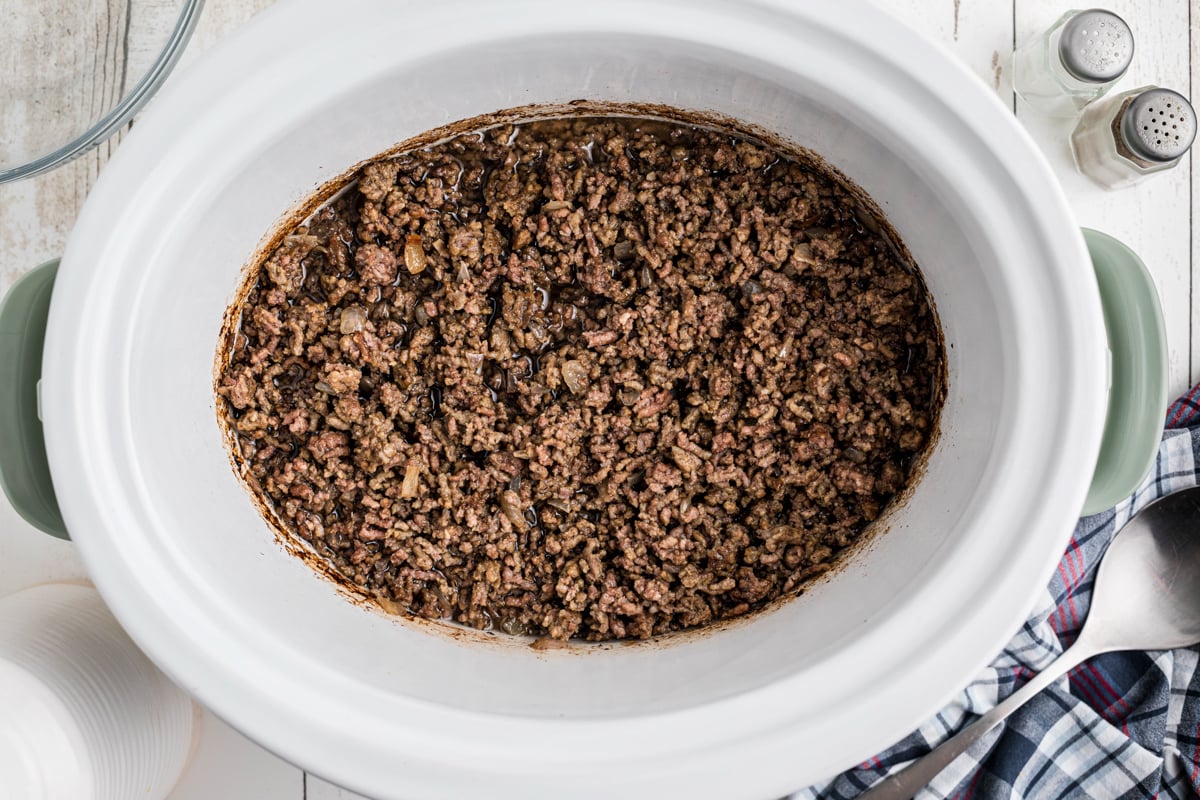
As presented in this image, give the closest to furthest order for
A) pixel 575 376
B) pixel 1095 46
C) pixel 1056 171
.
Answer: pixel 575 376 → pixel 1095 46 → pixel 1056 171

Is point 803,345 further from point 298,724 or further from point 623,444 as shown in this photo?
point 298,724

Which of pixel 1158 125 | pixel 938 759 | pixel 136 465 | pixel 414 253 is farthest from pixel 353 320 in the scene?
pixel 1158 125

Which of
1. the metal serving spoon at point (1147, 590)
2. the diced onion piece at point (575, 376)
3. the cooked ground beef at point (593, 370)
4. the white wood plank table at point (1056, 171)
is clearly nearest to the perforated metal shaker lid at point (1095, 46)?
the white wood plank table at point (1056, 171)

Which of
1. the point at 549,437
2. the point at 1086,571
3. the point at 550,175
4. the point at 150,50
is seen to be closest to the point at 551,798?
the point at 549,437

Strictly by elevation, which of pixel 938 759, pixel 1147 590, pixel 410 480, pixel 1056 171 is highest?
pixel 1056 171

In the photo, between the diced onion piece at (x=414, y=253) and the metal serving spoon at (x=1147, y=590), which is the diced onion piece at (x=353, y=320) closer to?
the diced onion piece at (x=414, y=253)

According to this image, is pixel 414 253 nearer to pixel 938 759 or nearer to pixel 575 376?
pixel 575 376
